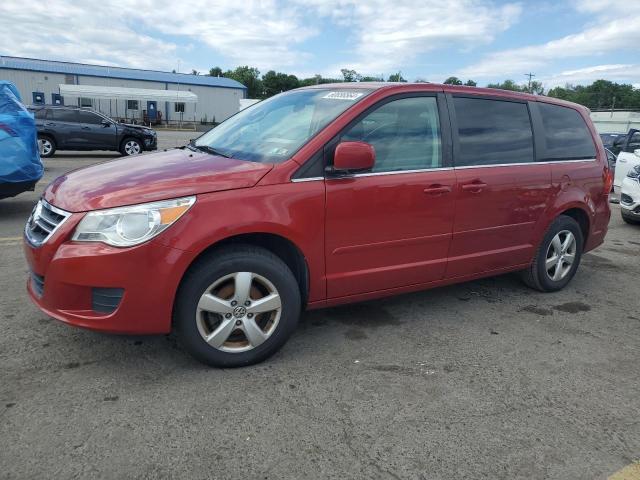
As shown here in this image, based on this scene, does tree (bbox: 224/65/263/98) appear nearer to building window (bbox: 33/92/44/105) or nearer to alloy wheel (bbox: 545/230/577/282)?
building window (bbox: 33/92/44/105)

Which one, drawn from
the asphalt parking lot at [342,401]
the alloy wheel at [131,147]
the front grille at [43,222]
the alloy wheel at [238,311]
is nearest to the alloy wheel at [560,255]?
the asphalt parking lot at [342,401]

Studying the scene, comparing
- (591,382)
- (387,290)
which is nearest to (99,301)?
(387,290)

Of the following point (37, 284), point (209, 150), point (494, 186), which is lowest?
point (37, 284)

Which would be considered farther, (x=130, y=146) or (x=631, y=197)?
(x=130, y=146)

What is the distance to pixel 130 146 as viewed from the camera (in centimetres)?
1650

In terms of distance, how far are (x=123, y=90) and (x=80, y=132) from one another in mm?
33050

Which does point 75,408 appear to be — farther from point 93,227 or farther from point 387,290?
point 387,290

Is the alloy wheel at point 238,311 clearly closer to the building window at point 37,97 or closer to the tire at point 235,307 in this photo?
the tire at point 235,307

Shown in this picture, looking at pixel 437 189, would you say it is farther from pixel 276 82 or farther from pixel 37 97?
pixel 276 82

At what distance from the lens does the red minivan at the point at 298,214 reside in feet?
9.25

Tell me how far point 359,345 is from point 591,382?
1444mm

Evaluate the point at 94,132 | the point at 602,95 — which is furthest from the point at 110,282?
the point at 602,95

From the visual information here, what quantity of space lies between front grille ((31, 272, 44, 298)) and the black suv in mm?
→ 13555

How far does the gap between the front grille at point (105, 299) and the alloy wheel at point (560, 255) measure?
145 inches
